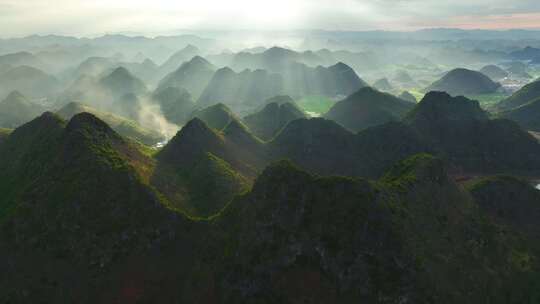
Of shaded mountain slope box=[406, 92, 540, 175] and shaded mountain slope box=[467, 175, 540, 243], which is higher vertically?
shaded mountain slope box=[467, 175, 540, 243]

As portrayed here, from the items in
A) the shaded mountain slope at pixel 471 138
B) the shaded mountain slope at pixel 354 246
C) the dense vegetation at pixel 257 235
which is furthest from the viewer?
the shaded mountain slope at pixel 471 138

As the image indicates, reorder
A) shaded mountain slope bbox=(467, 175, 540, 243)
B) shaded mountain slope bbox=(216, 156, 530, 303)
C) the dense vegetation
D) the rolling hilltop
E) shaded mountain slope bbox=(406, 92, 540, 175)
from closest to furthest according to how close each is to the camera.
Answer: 1. shaded mountain slope bbox=(216, 156, 530, 303)
2. the rolling hilltop
3. the dense vegetation
4. shaded mountain slope bbox=(467, 175, 540, 243)
5. shaded mountain slope bbox=(406, 92, 540, 175)

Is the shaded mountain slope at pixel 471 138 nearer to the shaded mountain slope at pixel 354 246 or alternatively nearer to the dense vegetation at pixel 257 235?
the dense vegetation at pixel 257 235

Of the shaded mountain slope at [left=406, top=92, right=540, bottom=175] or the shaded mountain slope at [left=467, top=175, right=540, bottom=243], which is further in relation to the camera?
the shaded mountain slope at [left=406, top=92, right=540, bottom=175]

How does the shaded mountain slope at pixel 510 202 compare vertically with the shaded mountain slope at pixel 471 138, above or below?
above

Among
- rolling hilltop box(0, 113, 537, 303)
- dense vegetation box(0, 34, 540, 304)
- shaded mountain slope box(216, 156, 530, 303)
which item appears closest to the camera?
shaded mountain slope box(216, 156, 530, 303)

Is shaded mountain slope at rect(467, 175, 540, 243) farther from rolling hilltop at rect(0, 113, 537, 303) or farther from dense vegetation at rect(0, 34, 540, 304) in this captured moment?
rolling hilltop at rect(0, 113, 537, 303)

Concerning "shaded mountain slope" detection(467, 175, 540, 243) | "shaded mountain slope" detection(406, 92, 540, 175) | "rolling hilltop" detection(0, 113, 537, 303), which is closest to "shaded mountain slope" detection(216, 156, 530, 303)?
"rolling hilltop" detection(0, 113, 537, 303)

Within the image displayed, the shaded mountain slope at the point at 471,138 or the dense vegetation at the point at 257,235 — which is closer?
the dense vegetation at the point at 257,235

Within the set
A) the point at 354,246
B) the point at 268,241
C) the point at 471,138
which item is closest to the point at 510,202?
the point at 354,246

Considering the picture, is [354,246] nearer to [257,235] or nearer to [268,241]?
[268,241]

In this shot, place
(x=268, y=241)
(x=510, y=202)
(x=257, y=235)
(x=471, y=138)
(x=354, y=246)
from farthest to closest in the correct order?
(x=471, y=138) → (x=510, y=202) → (x=257, y=235) → (x=268, y=241) → (x=354, y=246)

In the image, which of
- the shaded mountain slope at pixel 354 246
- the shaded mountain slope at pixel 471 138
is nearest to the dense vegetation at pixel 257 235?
the shaded mountain slope at pixel 354 246
